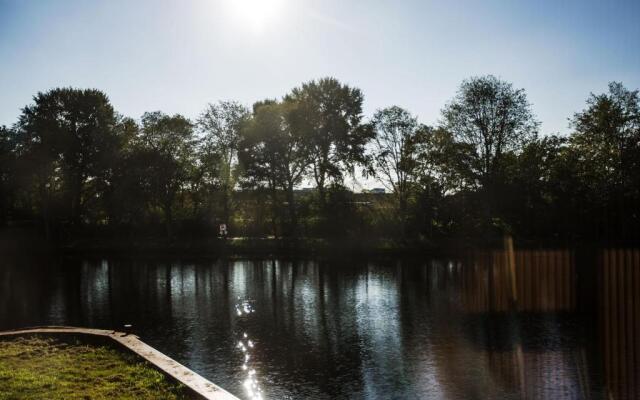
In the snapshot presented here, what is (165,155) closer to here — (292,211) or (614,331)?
(292,211)

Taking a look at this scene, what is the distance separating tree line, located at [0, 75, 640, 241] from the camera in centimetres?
5378

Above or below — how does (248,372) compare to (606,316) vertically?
above

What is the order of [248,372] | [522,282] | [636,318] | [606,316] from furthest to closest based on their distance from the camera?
[522,282], [606,316], [636,318], [248,372]

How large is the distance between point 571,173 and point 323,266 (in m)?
29.5

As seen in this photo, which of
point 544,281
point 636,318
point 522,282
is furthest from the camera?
point 544,281

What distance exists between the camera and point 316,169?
2355 inches

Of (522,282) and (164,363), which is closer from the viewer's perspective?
(164,363)

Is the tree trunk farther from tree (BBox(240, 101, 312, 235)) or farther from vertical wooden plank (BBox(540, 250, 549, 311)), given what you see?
vertical wooden plank (BBox(540, 250, 549, 311))

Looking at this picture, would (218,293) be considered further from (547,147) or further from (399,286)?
(547,147)

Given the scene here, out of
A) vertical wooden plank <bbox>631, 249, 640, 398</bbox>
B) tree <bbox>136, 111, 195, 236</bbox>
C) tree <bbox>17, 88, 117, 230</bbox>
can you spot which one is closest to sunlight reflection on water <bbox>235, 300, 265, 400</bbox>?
vertical wooden plank <bbox>631, 249, 640, 398</bbox>

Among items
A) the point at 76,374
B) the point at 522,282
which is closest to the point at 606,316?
the point at 522,282

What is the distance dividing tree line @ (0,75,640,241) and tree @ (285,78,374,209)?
15cm

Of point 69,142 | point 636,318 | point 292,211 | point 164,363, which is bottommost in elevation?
point 636,318

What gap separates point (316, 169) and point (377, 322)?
4045 cm
